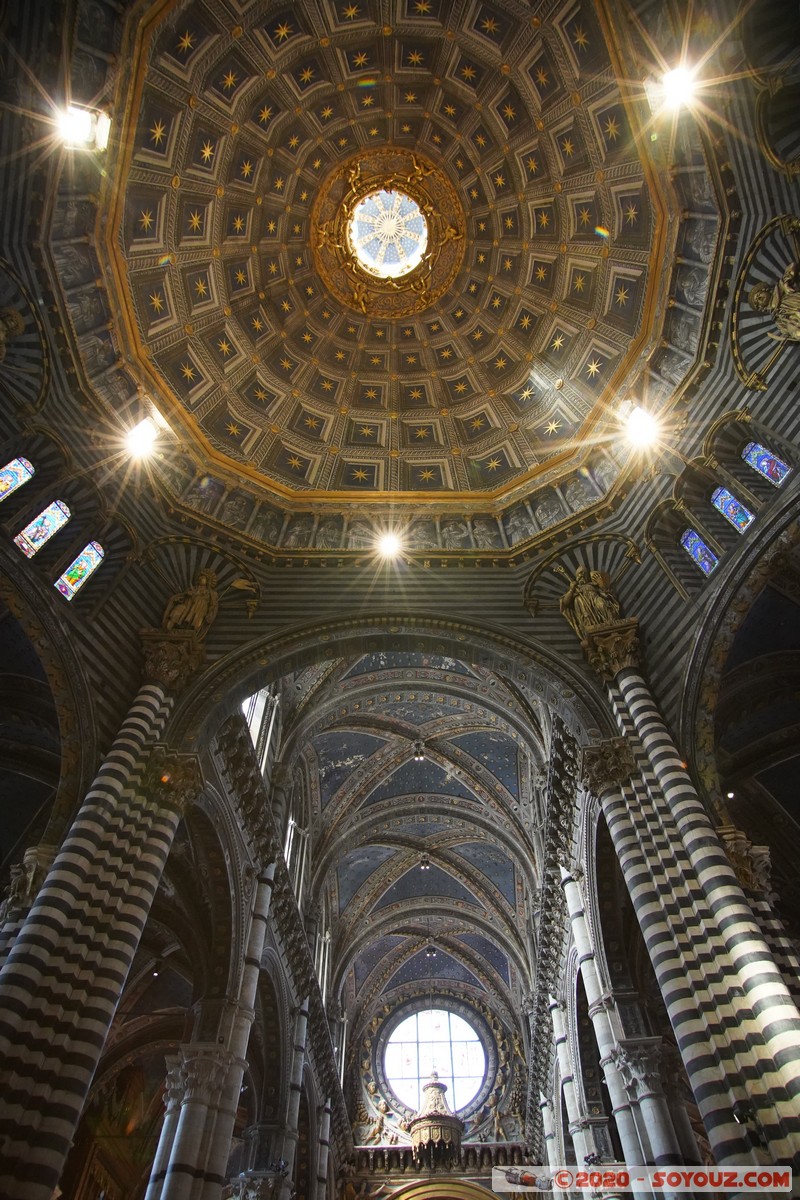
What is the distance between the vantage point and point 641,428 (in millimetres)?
17594

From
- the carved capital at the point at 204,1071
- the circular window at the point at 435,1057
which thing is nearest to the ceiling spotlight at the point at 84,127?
the carved capital at the point at 204,1071

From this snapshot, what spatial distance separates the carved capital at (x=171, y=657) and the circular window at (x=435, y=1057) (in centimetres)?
2728

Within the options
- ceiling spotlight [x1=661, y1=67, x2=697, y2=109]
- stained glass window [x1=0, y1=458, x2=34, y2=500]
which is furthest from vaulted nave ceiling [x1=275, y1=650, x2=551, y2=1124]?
ceiling spotlight [x1=661, y1=67, x2=697, y2=109]

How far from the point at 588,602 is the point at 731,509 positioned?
351cm

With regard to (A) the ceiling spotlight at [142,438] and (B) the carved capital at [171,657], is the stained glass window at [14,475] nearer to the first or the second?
(A) the ceiling spotlight at [142,438]

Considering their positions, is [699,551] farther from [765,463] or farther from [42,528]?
[42,528]

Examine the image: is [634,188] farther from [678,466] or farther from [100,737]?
[100,737]

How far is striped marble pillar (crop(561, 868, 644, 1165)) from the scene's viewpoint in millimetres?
13406

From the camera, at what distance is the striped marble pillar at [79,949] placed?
9.49 m

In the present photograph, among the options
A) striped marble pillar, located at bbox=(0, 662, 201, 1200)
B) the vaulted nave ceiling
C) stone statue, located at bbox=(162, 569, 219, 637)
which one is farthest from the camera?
the vaulted nave ceiling

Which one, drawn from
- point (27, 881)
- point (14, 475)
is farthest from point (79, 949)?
point (14, 475)

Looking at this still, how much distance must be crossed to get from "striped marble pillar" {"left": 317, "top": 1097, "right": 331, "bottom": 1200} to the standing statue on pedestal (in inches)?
796

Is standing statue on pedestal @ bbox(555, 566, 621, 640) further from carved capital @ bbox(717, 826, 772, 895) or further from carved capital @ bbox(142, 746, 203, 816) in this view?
carved capital @ bbox(142, 746, 203, 816)

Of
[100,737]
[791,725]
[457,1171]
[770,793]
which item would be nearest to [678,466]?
[791,725]
